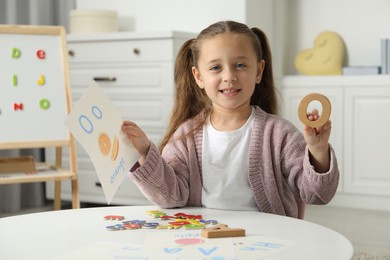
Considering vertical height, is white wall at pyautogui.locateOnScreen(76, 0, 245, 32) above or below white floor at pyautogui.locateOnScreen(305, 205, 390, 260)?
above

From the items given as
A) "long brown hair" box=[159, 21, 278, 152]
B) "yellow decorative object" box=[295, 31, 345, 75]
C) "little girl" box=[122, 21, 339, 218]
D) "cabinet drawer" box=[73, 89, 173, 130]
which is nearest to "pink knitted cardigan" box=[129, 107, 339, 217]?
"little girl" box=[122, 21, 339, 218]

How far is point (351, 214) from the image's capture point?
10.9 ft

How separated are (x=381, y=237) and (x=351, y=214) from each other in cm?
52

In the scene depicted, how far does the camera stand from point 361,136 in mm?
3447

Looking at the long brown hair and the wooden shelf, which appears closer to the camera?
the long brown hair

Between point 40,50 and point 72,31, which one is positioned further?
point 72,31

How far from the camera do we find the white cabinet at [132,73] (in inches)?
123

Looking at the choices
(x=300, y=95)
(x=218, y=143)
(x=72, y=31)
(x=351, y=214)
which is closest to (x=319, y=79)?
(x=300, y=95)

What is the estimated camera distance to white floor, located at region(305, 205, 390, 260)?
2.53 m

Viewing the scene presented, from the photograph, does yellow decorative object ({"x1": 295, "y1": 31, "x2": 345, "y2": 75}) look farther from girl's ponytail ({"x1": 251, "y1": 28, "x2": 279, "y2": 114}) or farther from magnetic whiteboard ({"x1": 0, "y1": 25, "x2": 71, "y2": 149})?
girl's ponytail ({"x1": 251, "y1": 28, "x2": 279, "y2": 114})

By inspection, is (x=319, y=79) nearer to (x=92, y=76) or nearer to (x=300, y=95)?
(x=300, y=95)

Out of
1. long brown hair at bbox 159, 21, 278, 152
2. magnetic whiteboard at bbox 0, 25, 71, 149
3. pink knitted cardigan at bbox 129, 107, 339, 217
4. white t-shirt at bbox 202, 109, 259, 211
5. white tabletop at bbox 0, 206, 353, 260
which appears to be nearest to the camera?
white tabletop at bbox 0, 206, 353, 260

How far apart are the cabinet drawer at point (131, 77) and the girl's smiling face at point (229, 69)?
1595 mm

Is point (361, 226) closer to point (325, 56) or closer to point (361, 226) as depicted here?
point (361, 226)
